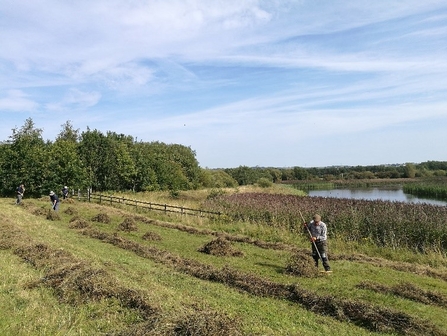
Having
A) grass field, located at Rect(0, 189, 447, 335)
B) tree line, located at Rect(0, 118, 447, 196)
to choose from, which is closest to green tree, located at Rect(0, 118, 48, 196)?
tree line, located at Rect(0, 118, 447, 196)

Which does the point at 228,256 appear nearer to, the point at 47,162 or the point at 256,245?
the point at 256,245

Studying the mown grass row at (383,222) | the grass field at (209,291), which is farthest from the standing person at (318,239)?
the mown grass row at (383,222)

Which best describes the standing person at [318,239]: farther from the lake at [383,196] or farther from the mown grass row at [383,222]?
the lake at [383,196]

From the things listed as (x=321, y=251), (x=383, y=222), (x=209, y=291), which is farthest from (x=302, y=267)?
(x=383, y=222)

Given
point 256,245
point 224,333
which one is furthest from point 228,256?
point 224,333

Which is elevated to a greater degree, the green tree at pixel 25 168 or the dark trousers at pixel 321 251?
the green tree at pixel 25 168

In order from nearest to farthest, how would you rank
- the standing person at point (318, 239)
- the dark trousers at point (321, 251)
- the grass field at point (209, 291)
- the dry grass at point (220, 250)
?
the grass field at point (209, 291) < the dark trousers at point (321, 251) < the standing person at point (318, 239) < the dry grass at point (220, 250)

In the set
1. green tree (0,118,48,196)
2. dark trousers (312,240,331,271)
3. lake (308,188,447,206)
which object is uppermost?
green tree (0,118,48,196)

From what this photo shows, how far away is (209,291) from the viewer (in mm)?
9531

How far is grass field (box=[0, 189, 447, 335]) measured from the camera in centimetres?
659

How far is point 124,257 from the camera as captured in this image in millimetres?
13328

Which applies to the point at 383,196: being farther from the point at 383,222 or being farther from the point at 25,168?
the point at 25,168

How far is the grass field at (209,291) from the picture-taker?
6586 mm

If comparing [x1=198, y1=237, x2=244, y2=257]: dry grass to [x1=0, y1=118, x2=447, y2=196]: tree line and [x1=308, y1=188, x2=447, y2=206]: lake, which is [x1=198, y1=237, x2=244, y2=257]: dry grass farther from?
[x1=0, y1=118, x2=447, y2=196]: tree line
